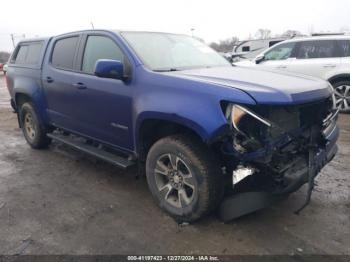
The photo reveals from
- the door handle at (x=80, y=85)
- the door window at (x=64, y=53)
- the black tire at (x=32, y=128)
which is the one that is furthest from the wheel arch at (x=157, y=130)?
the black tire at (x=32, y=128)

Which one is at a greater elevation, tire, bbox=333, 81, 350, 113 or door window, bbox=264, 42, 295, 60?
door window, bbox=264, 42, 295, 60

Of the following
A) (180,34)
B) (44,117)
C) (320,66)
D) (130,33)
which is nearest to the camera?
(130,33)

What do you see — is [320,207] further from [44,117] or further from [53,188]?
[44,117]

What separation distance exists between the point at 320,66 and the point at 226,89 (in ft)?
20.7

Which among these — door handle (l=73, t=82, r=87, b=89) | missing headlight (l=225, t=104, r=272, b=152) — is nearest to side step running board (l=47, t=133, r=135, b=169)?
door handle (l=73, t=82, r=87, b=89)

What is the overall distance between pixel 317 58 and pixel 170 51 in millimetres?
5596

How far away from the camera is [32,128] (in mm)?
5828

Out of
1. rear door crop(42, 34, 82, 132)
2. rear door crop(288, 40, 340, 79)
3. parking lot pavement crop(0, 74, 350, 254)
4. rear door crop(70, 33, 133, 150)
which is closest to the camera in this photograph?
parking lot pavement crop(0, 74, 350, 254)

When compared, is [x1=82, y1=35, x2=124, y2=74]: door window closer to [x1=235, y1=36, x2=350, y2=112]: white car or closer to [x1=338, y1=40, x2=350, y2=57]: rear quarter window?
[x1=235, y1=36, x2=350, y2=112]: white car

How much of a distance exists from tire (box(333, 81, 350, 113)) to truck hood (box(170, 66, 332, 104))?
5.18 meters

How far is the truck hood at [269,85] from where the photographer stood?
8.65ft

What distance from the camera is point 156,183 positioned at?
3428mm

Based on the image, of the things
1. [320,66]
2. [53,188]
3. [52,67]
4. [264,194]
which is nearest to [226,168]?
[264,194]

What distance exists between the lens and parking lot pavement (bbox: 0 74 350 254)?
9.45 feet
